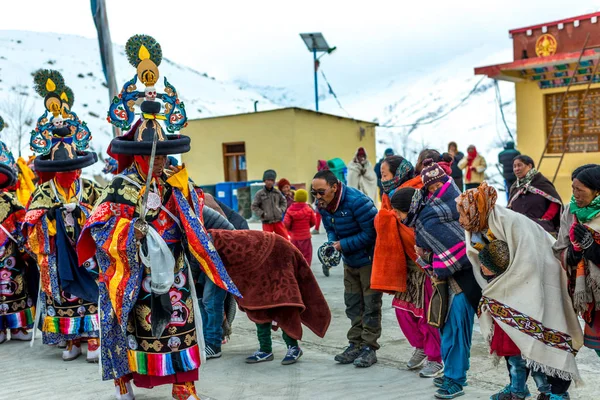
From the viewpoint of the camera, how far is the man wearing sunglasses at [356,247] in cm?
575

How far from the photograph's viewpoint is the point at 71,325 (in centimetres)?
662

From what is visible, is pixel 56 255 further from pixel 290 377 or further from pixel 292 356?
pixel 290 377

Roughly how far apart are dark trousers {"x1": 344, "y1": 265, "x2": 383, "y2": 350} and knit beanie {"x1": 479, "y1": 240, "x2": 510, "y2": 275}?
1.51 meters

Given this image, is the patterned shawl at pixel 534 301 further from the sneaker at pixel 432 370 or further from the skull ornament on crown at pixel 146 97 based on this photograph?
the skull ornament on crown at pixel 146 97

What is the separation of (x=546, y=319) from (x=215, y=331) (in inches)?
125

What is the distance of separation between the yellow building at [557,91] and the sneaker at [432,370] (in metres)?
8.94

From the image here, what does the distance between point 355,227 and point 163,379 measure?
2.06 metres

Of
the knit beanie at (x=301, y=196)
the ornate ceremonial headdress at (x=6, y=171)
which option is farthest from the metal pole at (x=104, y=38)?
the ornate ceremonial headdress at (x=6, y=171)

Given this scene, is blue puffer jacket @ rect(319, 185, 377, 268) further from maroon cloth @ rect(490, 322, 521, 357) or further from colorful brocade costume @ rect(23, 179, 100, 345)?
colorful brocade costume @ rect(23, 179, 100, 345)

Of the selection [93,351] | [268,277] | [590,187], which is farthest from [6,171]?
[590,187]

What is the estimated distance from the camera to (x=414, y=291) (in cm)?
555

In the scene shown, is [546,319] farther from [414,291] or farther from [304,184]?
[304,184]

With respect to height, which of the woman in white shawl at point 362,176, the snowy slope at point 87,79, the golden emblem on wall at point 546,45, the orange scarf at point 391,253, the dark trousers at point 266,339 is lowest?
the dark trousers at point 266,339

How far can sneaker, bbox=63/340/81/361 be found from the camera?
6.66 meters
